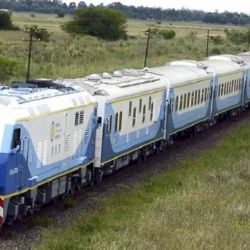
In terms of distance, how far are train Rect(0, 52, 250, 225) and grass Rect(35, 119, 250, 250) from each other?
3.29 ft

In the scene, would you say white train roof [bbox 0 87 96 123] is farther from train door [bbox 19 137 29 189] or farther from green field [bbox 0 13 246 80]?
green field [bbox 0 13 246 80]

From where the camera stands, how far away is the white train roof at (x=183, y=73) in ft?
88.4

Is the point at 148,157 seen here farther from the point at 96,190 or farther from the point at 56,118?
the point at 56,118

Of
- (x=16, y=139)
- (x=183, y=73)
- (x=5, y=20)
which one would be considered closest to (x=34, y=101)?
(x=16, y=139)

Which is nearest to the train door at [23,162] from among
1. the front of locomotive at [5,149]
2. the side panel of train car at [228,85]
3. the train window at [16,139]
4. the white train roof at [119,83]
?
the train window at [16,139]

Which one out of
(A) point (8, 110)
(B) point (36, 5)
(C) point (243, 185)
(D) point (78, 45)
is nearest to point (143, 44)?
(D) point (78, 45)

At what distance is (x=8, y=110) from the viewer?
14.4m

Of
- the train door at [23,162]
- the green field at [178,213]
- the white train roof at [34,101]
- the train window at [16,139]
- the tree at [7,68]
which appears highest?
the white train roof at [34,101]

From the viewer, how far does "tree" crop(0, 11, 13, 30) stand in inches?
3314

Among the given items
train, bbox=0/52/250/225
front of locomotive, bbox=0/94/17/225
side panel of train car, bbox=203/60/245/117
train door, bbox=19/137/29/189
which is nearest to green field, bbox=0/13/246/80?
side panel of train car, bbox=203/60/245/117

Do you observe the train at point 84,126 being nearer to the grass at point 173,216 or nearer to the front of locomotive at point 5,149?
the front of locomotive at point 5,149

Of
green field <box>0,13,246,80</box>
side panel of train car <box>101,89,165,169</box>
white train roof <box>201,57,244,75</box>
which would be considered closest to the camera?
side panel of train car <box>101,89,165,169</box>

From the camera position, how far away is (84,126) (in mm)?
18391

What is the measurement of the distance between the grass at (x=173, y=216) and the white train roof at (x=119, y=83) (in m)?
2.56
